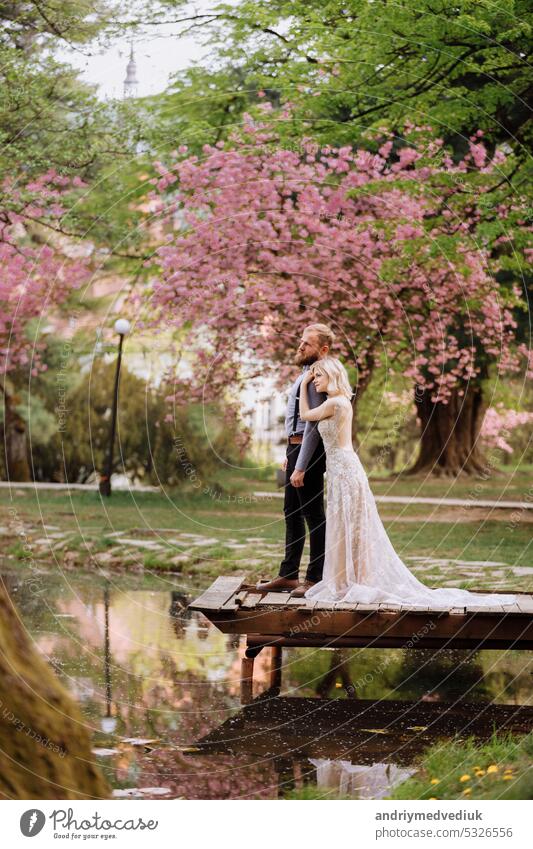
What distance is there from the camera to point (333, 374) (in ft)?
25.5

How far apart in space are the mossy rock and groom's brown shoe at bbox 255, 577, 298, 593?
3.93m

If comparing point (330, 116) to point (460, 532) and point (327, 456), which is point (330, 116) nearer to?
point (460, 532)

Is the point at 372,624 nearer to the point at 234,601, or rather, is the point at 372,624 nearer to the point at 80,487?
the point at 234,601

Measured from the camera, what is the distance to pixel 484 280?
16.0 meters

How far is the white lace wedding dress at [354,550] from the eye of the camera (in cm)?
726

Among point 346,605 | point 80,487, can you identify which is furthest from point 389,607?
point 80,487

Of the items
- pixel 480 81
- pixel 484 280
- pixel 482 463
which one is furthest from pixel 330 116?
pixel 482 463

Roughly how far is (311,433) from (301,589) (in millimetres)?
1141

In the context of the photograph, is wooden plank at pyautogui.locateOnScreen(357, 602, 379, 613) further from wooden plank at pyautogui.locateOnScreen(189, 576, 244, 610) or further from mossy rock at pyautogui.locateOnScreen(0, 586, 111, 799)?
mossy rock at pyautogui.locateOnScreen(0, 586, 111, 799)

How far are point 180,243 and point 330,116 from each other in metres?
2.69

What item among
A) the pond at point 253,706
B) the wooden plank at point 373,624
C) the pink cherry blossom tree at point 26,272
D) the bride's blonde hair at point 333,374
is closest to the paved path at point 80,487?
the pink cherry blossom tree at point 26,272

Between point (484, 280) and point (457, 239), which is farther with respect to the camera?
point (484, 280)

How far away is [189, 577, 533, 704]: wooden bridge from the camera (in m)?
6.66

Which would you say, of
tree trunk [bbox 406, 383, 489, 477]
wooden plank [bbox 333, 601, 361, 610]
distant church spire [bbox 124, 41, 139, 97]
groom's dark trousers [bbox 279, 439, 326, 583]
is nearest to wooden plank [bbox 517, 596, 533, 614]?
wooden plank [bbox 333, 601, 361, 610]
